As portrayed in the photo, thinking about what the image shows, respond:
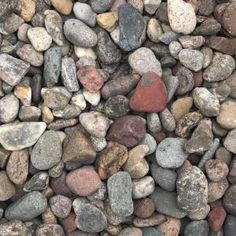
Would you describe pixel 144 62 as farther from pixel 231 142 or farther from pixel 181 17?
pixel 231 142

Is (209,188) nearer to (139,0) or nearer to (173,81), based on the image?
(173,81)

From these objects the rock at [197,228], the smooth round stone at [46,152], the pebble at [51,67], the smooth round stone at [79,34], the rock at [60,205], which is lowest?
the rock at [197,228]

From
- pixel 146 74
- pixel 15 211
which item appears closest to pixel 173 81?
pixel 146 74

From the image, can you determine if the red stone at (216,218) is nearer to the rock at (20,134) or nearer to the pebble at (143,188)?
the pebble at (143,188)

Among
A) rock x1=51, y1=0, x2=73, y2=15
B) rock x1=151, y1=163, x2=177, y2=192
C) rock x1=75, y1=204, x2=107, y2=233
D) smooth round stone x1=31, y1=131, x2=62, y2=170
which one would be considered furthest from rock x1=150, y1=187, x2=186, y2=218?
rock x1=51, y1=0, x2=73, y2=15

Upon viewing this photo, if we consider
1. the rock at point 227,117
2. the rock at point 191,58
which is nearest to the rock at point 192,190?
the rock at point 227,117
